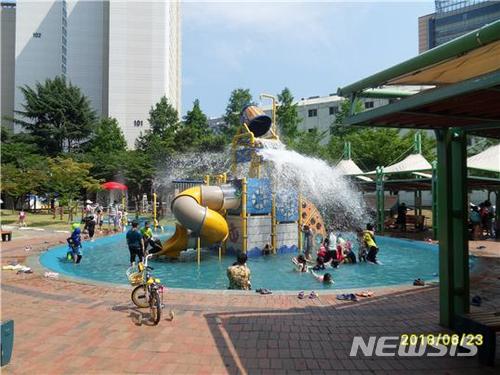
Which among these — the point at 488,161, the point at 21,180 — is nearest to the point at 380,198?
the point at 488,161

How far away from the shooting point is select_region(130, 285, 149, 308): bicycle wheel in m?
7.88

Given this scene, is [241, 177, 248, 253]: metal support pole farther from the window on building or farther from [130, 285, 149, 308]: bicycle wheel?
the window on building

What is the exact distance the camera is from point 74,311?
25.3 feet

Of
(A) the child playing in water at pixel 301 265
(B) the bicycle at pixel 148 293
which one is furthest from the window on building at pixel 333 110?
(B) the bicycle at pixel 148 293

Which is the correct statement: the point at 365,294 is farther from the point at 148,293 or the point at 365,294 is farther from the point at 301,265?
the point at 148,293

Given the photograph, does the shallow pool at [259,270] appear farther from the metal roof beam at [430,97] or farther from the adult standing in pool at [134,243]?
the metal roof beam at [430,97]

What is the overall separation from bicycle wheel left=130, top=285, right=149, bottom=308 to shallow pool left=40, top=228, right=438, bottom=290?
3019mm

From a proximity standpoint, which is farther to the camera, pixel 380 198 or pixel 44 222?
pixel 44 222

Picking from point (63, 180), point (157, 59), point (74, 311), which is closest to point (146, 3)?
point (157, 59)

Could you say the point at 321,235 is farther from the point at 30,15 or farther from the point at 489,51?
the point at 30,15

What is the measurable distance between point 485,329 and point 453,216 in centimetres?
170

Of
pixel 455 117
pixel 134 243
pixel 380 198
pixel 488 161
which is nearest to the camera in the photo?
pixel 455 117

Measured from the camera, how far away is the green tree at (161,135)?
45.0 metres

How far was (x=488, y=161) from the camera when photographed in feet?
67.9
